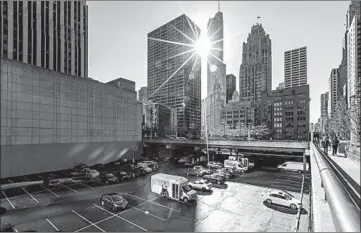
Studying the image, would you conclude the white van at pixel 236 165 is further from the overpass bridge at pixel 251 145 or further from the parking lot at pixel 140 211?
the parking lot at pixel 140 211

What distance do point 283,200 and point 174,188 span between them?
432 inches

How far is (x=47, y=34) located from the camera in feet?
229

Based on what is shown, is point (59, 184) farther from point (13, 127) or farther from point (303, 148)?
point (303, 148)

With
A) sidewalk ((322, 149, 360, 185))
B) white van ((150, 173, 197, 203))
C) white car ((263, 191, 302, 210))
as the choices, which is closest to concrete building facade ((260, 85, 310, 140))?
white car ((263, 191, 302, 210))

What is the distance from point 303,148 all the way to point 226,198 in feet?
68.4

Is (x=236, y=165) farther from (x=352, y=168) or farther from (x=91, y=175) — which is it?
(x=352, y=168)

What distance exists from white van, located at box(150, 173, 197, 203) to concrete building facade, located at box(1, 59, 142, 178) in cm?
2167

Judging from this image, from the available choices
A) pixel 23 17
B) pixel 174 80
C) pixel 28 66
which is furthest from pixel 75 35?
pixel 174 80

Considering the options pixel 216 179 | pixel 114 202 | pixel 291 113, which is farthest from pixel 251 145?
pixel 291 113

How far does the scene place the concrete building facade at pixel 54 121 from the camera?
2903 cm

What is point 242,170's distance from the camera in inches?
1489

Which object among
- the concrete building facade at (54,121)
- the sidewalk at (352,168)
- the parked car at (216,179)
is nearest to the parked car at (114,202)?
the parked car at (216,179)

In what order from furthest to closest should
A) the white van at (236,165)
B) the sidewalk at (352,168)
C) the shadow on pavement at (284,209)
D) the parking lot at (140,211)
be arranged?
the white van at (236,165)
the shadow on pavement at (284,209)
the parking lot at (140,211)
the sidewalk at (352,168)

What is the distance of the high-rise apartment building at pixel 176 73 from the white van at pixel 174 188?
141187 millimetres
